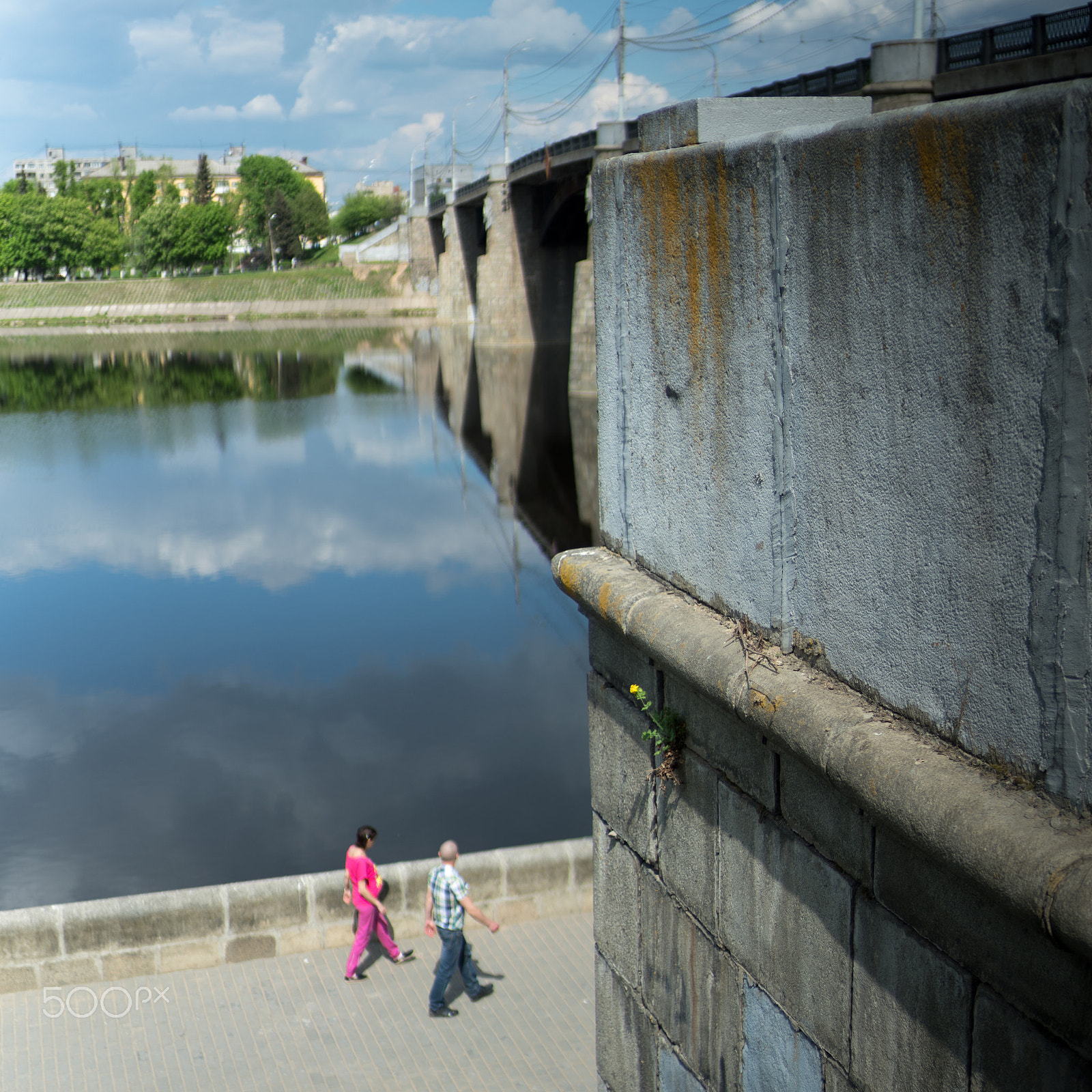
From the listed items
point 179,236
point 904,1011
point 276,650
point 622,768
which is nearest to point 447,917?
point 622,768

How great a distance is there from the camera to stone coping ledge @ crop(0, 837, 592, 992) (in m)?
8.68

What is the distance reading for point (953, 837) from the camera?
2.30 meters

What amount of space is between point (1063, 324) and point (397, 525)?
29.5m

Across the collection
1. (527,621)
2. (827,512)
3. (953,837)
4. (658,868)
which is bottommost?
(527,621)

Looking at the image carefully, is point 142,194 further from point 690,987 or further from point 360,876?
point 690,987

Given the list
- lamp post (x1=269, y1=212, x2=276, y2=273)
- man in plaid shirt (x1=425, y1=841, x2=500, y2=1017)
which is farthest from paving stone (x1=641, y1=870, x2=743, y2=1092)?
lamp post (x1=269, y1=212, x2=276, y2=273)

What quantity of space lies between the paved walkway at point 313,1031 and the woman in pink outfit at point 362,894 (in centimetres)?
22

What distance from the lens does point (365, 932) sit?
29.3ft

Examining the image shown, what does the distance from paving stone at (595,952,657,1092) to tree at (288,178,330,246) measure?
13117 cm

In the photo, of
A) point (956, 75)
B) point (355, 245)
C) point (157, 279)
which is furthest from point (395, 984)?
point (355, 245)

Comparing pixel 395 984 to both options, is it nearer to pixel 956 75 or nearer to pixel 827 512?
pixel 827 512

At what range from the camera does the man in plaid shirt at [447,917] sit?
814 cm

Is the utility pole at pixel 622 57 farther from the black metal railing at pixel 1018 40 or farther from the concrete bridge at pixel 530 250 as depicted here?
the black metal railing at pixel 1018 40

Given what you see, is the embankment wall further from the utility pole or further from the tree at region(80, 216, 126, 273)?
the tree at region(80, 216, 126, 273)
